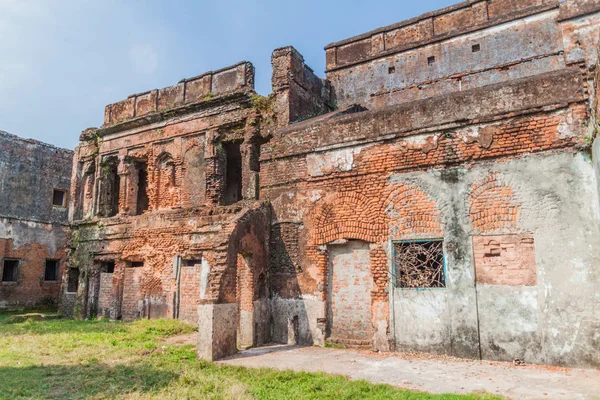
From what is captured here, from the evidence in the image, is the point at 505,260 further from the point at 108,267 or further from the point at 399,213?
the point at 108,267

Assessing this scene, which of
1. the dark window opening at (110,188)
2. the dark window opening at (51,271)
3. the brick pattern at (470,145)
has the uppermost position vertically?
the dark window opening at (110,188)

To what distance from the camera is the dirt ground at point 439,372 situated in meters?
5.52

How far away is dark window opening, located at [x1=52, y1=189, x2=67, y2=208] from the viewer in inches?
834

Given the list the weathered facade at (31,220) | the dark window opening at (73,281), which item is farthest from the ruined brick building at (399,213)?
the weathered facade at (31,220)

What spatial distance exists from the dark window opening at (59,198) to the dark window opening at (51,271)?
280cm

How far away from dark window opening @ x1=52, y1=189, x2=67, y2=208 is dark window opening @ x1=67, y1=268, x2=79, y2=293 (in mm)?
6374

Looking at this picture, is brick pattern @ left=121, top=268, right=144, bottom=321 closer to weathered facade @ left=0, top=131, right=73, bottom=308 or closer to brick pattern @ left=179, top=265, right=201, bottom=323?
brick pattern @ left=179, top=265, right=201, bottom=323

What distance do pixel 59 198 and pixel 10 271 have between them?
13.6 feet

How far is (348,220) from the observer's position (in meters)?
9.06

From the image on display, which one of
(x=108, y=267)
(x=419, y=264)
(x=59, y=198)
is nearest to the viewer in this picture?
(x=419, y=264)

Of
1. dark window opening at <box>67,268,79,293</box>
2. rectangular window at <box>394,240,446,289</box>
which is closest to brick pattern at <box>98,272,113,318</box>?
dark window opening at <box>67,268,79,293</box>

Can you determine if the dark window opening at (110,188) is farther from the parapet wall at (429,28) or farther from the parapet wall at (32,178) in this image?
the parapet wall at (429,28)

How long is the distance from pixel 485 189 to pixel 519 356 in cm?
284

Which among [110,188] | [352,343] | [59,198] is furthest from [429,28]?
[59,198]
